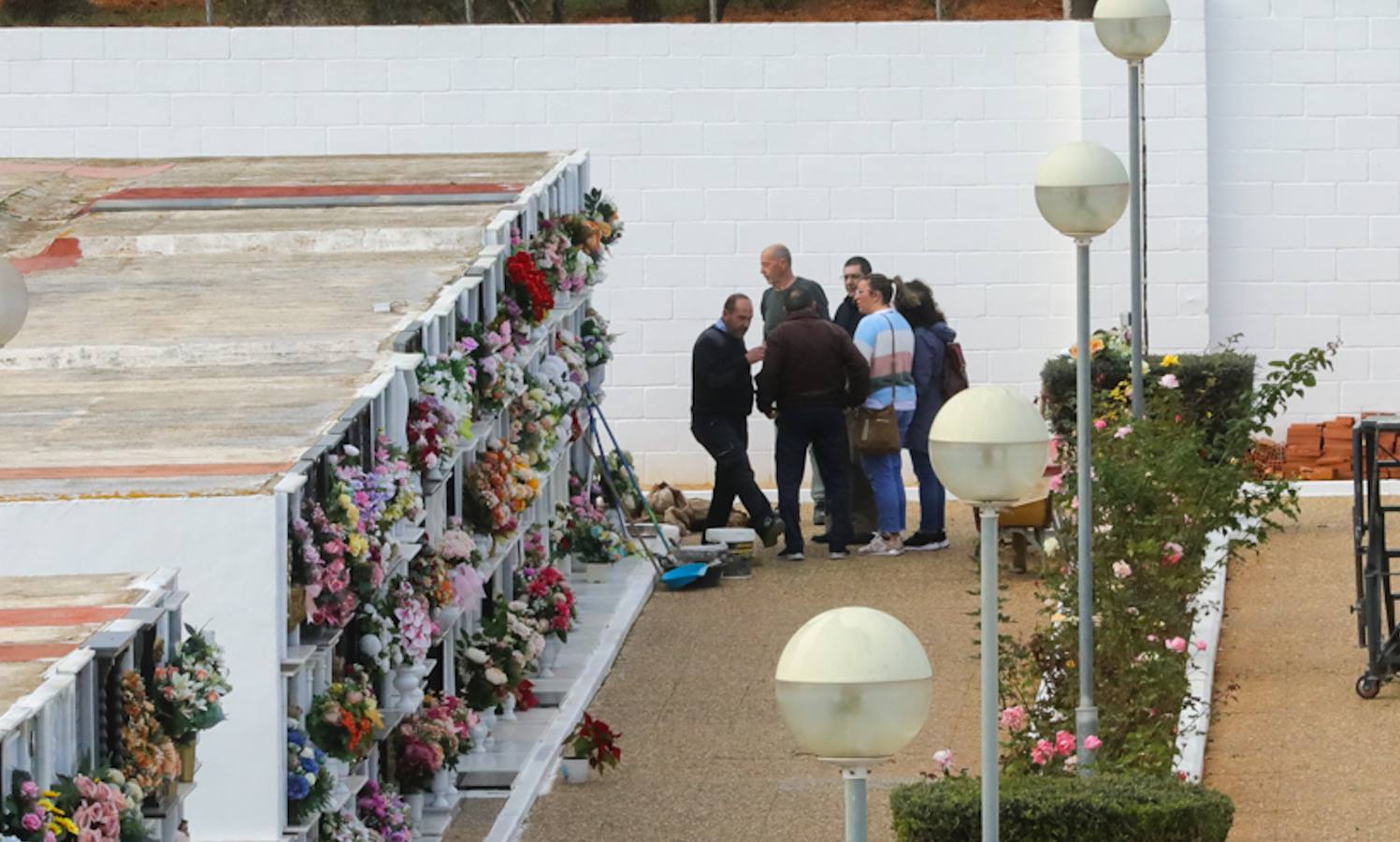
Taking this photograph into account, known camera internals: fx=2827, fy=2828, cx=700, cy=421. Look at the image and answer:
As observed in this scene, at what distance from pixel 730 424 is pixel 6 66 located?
5651mm

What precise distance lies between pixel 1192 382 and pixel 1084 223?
640 centimetres

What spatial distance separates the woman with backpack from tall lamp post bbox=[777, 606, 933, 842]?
10.6m

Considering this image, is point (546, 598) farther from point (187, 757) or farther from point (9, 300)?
point (9, 300)

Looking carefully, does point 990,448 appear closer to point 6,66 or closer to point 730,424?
point 730,424

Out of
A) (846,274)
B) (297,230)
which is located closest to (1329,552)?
(846,274)

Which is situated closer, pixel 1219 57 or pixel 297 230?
pixel 297 230

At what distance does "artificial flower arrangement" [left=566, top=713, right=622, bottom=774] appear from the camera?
37.5 feet

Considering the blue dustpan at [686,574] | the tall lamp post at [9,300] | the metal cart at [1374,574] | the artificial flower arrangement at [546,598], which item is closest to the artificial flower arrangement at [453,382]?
the artificial flower arrangement at [546,598]

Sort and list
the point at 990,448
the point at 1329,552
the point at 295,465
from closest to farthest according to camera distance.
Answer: the point at 990,448, the point at 295,465, the point at 1329,552

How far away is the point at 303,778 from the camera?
877 centimetres

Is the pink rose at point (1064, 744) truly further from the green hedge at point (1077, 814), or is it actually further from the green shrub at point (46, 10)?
the green shrub at point (46, 10)

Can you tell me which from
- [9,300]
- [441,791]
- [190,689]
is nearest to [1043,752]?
[441,791]

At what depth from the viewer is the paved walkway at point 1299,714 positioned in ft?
32.8

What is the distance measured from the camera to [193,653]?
742cm
